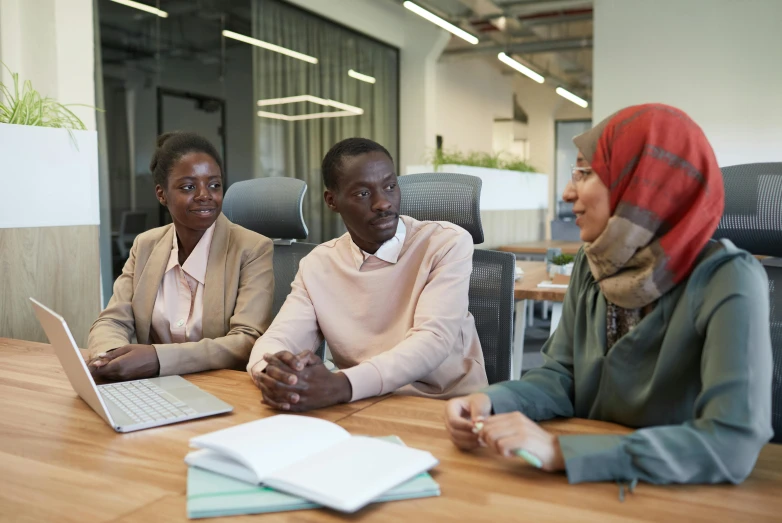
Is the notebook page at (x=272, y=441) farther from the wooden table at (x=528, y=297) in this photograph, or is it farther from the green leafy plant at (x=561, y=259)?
the green leafy plant at (x=561, y=259)

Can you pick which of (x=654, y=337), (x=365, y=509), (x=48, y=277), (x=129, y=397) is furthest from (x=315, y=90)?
(x=365, y=509)

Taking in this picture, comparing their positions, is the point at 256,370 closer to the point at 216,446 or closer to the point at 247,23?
the point at 216,446

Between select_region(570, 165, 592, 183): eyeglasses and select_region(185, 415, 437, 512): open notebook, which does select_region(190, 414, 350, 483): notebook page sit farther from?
select_region(570, 165, 592, 183): eyeglasses

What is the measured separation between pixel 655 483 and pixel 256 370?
928mm

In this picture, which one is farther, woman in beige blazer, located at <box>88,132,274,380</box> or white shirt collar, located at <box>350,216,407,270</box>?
woman in beige blazer, located at <box>88,132,274,380</box>

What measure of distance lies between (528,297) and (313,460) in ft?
8.04

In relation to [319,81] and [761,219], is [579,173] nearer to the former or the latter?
[761,219]

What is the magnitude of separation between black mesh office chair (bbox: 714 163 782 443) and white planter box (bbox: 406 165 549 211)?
157 inches

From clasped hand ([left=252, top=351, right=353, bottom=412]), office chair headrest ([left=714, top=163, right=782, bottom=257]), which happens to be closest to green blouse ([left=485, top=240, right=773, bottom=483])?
clasped hand ([left=252, top=351, right=353, bottom=412])

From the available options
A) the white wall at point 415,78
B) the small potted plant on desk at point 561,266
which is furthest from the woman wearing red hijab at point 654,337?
the white wall at point 415,78

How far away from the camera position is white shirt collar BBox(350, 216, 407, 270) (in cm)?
182

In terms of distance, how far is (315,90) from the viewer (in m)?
6.82

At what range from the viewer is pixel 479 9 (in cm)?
766

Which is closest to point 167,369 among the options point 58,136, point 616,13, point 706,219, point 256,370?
point 256,370
